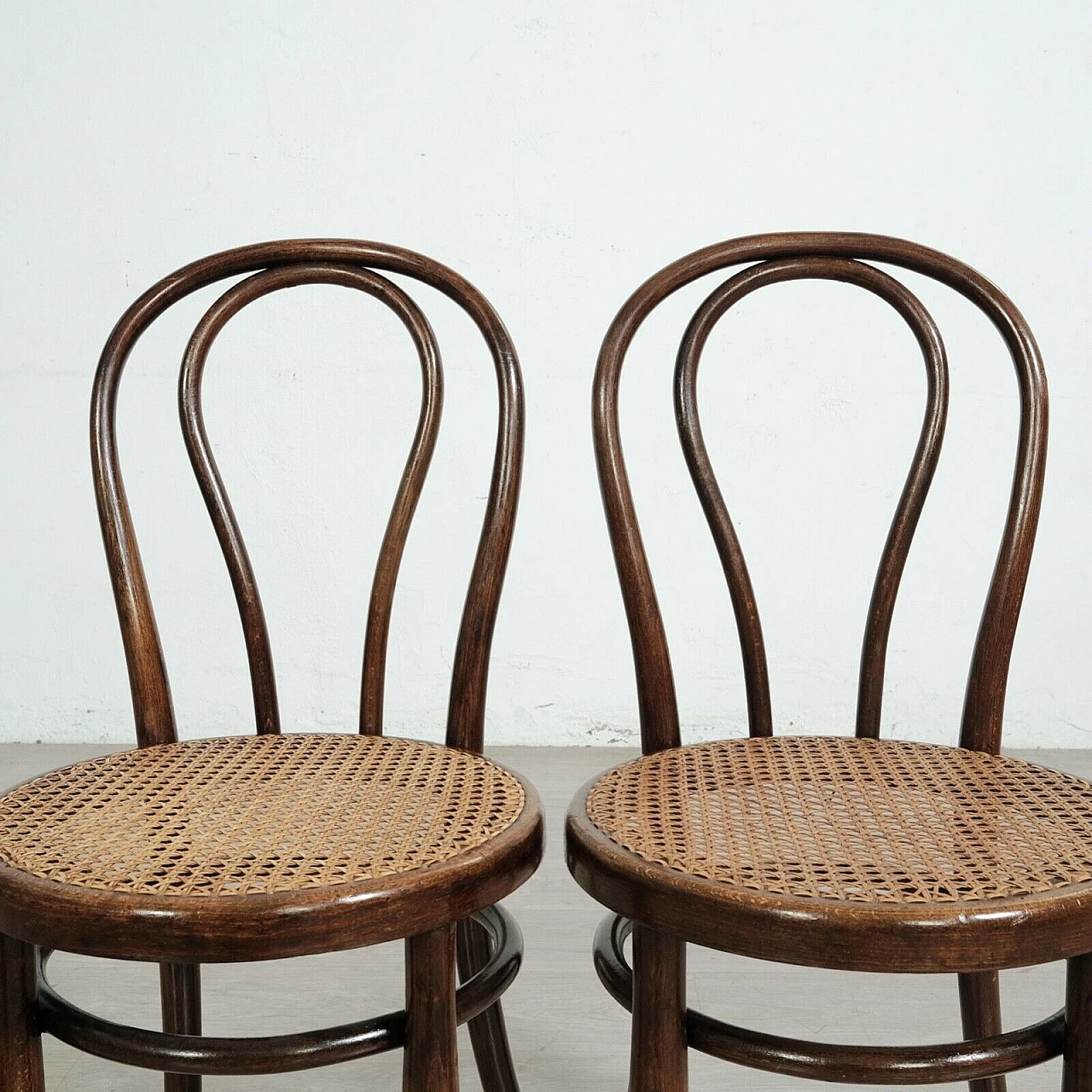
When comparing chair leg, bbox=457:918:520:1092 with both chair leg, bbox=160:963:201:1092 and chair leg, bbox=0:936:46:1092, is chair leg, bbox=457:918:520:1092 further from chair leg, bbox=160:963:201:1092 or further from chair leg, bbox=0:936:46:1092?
chair leg, bbox=0:936:46:1092

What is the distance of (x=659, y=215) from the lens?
243 cm

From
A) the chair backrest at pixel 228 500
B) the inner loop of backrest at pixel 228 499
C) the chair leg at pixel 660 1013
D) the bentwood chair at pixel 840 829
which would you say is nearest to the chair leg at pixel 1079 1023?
the bentwood chair at pixel 840 829

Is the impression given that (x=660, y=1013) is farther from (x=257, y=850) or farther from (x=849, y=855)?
(x=257, y=850)

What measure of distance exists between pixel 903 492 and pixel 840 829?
37 cm

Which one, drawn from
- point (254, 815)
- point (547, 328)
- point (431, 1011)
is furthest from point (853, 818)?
point (547, 328)

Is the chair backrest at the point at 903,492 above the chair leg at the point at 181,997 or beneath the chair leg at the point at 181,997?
above

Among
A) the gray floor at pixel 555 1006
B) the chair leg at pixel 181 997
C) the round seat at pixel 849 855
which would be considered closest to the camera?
the round seat at pixel 849 855

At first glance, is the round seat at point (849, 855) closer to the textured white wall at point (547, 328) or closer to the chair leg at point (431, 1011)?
the chair leg at point (431, 1011)

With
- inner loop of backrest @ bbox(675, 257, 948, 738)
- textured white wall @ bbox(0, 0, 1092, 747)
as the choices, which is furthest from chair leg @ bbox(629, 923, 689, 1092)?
textured white wall @ bbox(0, 0, 1092, 747)

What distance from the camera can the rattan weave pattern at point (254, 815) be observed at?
2.21 ft

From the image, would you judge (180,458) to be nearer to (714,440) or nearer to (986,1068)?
(714,440)

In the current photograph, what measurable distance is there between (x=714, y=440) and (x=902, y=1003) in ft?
4.46

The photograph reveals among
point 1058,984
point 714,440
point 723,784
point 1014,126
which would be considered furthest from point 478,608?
point 1014,126

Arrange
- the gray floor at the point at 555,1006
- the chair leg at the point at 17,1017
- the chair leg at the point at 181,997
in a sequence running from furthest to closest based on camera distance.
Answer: the gray floor at the point at 555,1006 → the chair leg at the point at 181,997 → the chair leg at the point at 17,1017
